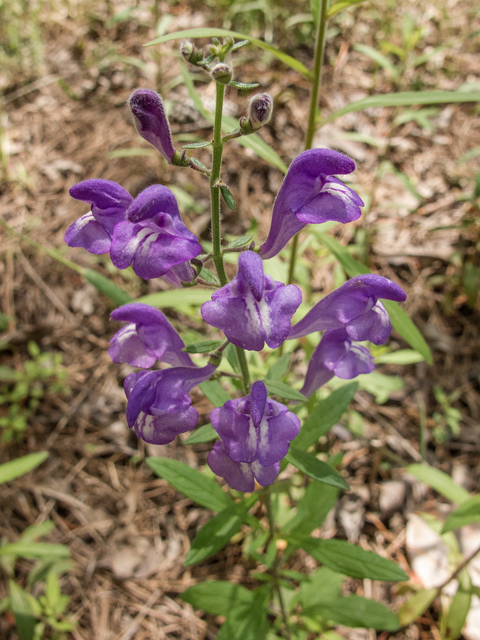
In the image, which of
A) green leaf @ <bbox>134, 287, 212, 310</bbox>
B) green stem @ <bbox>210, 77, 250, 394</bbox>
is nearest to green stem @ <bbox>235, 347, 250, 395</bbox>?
green stem @ <bbox>210, 77, 250, 394</bbox>

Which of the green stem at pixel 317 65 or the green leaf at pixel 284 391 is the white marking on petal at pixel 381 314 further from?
the green stem at pixel 317 65

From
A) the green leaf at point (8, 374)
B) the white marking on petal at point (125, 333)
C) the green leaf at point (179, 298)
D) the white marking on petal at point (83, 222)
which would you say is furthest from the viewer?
the green leaf at point (8, 374)

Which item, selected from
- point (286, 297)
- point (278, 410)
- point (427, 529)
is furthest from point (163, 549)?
point (286, 297)

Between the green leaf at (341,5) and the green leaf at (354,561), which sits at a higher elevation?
the green leaf at (341,5)

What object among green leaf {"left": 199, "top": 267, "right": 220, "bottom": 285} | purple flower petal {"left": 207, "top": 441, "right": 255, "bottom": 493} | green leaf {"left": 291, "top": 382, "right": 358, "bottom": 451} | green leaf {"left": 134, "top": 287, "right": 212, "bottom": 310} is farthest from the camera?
green leaf {"left": 134, "top": 287, "right": 212, "bottom": 310}

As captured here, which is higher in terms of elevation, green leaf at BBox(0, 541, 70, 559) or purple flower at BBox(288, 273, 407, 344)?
purple flower at BBox(288, 273, 407, 344)

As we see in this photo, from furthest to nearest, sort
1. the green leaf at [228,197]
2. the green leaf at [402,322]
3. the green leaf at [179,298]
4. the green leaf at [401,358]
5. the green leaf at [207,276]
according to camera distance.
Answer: the green leaf at [401,358]
the green leaf at [179,298]
the green leaf at [402,322]
the green leaf at [207,276]
the green leaf at [228,197]

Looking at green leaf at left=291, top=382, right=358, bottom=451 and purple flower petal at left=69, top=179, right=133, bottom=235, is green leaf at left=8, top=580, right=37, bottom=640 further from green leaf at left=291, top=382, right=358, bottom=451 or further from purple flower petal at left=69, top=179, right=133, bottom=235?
purple flower petal at left=69, top=179, right=133, bottom=235

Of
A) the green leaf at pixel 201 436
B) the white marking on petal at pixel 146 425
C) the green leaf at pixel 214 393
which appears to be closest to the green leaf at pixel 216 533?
the green leaf at pixel 201 436
